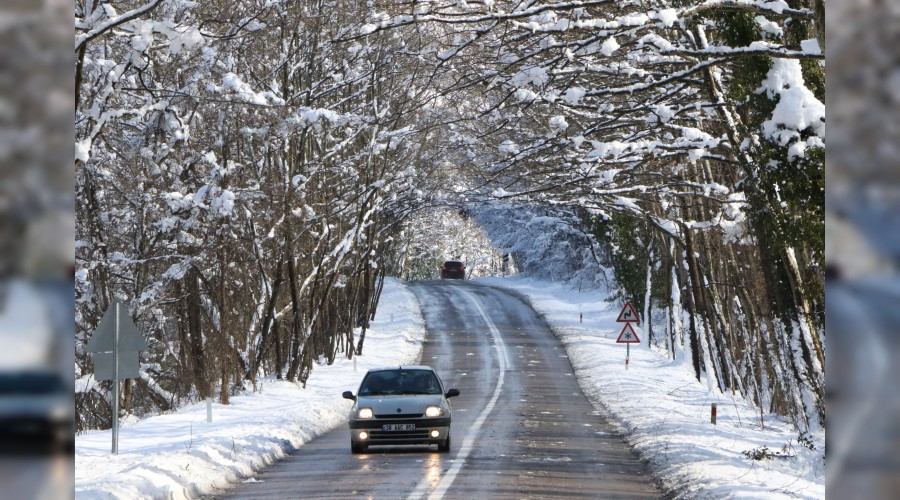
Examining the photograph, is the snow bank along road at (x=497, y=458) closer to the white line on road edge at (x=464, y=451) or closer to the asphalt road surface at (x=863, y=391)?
the white line on road edge at (x=464, y=451)

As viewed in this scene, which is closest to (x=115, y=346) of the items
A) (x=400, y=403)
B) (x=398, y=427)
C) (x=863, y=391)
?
(x=398, y=427)

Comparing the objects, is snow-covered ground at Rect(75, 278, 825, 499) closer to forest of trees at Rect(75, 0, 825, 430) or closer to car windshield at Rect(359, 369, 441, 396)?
forest of trees at Rect(75, 0, 825, 430)

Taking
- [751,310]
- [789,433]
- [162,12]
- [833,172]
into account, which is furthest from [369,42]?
[833,172]

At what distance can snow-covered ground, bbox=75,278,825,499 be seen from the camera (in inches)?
504

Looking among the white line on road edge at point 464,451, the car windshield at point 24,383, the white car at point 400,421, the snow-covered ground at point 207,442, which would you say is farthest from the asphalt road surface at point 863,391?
the white car at point 400,421

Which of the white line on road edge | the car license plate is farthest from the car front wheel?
the car license plate

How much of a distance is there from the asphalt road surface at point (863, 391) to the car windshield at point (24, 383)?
4.22ft

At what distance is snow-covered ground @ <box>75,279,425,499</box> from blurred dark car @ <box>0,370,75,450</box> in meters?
9.55

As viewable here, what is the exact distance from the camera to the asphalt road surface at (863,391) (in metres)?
1.66

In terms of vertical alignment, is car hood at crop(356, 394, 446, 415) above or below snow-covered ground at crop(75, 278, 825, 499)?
above

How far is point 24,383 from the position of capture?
1.53 metres

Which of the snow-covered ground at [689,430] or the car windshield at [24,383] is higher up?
the car windshield at [24,383]

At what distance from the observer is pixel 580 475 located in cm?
1496

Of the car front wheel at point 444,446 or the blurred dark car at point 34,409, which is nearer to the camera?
the blurred dark car at point 34,409
